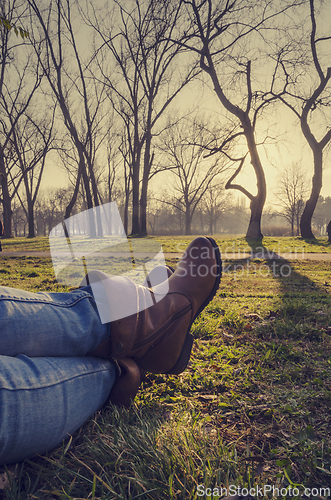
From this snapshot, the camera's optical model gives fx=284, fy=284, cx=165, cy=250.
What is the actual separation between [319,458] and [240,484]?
29cm

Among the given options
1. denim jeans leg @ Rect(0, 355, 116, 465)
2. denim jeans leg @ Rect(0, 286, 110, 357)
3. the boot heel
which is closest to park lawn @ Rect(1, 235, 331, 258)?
the boot heel

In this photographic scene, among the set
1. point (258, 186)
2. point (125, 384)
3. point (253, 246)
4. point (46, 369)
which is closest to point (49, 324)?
point (46, 369)

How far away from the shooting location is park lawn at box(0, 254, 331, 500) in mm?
836

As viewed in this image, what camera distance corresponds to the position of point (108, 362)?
47.3 inches

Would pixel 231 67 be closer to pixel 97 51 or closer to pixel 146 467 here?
pixel 97 51

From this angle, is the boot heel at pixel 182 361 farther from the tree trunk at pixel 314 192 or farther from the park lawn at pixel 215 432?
the tree trunk at pixel 314 192

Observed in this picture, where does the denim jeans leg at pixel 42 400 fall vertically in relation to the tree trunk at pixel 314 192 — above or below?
below

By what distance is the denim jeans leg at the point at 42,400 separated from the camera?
32.5 inches

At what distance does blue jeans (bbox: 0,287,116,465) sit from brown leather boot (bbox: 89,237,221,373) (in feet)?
0.25

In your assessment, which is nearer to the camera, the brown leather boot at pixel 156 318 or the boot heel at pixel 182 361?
the brown leather boot at pixel 156 318

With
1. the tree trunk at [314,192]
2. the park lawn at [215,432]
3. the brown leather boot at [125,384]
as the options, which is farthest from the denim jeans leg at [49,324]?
the tree trunk at [314,192]

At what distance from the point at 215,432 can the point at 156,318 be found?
51 centimetres

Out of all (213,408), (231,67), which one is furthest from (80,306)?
(231,67)

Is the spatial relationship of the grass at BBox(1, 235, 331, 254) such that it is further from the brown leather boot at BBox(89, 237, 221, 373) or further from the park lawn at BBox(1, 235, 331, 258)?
the brown leather boot at BBox(89, 237, 221, 373)
